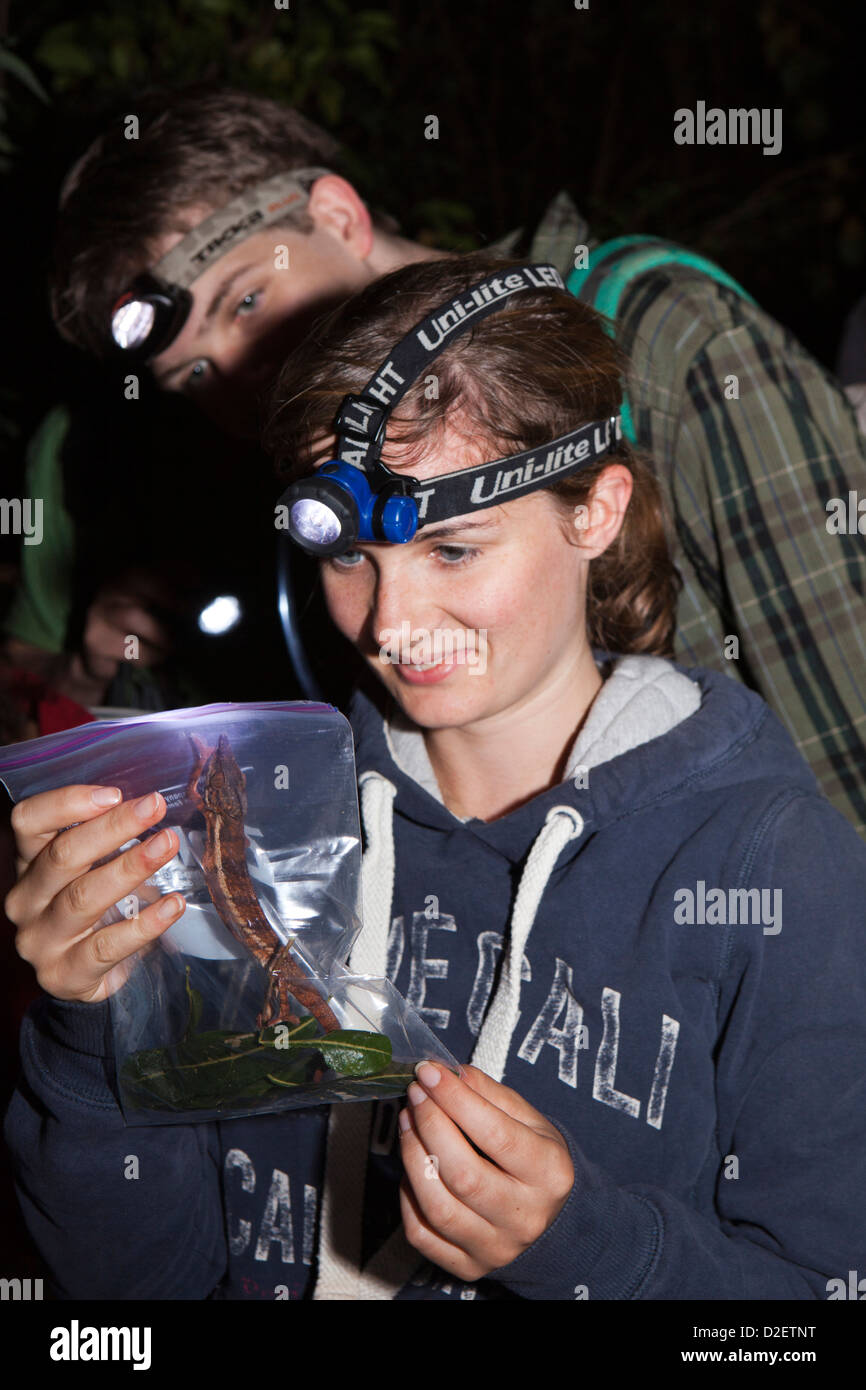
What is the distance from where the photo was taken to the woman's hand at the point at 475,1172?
1.07m

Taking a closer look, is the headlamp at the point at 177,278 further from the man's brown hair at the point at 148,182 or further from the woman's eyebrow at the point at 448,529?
the woman's eyebrow at the point at 448,529

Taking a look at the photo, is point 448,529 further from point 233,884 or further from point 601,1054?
point 601,1054

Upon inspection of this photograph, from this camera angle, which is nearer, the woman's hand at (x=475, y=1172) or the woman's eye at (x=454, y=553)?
the woman's hand at (x=475, y=1172)

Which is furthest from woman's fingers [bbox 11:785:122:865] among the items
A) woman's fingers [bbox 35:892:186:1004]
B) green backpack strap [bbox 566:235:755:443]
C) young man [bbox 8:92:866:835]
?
green backpack strap [bbox 566:235:755:443]

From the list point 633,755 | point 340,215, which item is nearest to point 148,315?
point 340,215

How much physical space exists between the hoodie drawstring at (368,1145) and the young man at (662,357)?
565mm

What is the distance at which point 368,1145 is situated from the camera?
139 cm

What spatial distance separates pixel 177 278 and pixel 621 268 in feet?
2.33

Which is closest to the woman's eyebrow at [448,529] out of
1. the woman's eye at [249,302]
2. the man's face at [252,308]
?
the man's face at [252,308]

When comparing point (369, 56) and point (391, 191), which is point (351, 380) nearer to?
point (369, 56)

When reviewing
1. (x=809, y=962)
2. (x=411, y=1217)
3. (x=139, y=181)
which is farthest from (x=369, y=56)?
(x=411, y=1217)

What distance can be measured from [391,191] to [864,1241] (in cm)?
337

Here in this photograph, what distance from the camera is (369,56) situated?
295cm
